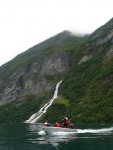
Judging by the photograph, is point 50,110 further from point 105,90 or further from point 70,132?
point 70,132

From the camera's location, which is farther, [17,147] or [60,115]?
[60,115]

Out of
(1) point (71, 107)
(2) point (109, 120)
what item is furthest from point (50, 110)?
(2) point (109, 120)

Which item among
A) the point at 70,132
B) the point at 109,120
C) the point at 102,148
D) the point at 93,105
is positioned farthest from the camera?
the point at 93,105

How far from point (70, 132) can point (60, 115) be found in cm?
9889

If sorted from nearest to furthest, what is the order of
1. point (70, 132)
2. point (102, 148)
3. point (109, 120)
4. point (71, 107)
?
point (102, 148)
point (70, 132)
point (109, 120)
point (71, 107)

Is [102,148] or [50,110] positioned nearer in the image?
[102,148]

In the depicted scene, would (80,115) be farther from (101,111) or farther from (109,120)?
(109,120)

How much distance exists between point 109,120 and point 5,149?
9892cm

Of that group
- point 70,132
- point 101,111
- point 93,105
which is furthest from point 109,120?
point 70,132

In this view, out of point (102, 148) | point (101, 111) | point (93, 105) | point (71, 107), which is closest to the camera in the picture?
point (102, 148)

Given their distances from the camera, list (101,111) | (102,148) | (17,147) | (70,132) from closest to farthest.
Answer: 1. (102,148)
2. (17,147)
3. (70,132)
4. (101,111)

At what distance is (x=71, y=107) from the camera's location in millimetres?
191375

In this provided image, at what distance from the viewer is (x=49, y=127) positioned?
8338 centimetres

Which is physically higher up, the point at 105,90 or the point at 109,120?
the point at 105,90
